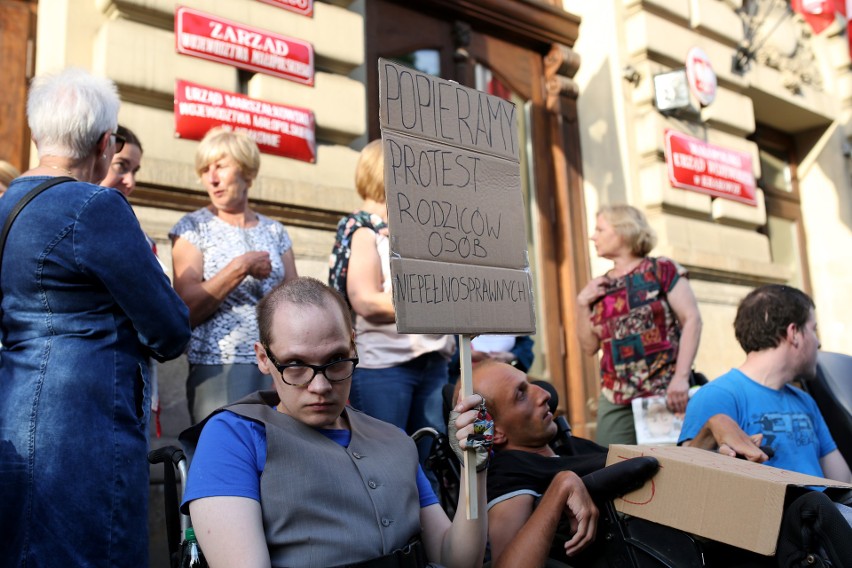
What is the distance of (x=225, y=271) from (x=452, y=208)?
52.1 inches

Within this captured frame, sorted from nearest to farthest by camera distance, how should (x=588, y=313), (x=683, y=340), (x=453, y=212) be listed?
(x=453, y=212) → (x=683, y=340) → (x=588, y=313)

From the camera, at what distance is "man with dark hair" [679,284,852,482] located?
3.08 m

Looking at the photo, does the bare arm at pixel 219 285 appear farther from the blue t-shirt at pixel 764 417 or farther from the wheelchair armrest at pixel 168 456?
the blue t-shirt at pixel 764 417

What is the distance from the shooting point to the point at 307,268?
4859mm

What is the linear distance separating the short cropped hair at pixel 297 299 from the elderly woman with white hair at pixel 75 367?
41cm

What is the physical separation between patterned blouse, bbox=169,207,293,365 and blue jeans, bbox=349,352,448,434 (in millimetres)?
467

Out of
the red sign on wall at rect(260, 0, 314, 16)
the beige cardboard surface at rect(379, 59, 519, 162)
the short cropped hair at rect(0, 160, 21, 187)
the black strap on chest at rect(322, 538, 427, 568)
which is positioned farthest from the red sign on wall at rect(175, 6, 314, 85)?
the black strap on chest at rect(322, 538, 427, 568)

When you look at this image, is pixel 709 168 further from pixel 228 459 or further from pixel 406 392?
pixel 228 459

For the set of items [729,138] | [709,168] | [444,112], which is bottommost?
[444,112]

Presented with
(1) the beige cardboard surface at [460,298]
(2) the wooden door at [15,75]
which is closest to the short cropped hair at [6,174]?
(2) the wooden door at [15,75]

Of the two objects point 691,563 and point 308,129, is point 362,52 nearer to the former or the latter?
point 308,129

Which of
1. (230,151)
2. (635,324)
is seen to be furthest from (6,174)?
(635,324)

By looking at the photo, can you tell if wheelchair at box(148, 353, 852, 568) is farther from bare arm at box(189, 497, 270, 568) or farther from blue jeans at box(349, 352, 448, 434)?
blue jeans at box(349, 352, 448, 434)

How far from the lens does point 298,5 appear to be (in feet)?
17.1
